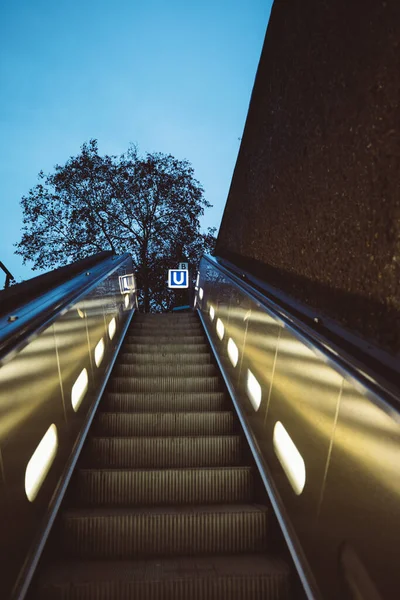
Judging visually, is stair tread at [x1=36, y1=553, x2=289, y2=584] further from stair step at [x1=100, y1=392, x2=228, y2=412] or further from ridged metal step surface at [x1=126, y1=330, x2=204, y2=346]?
ridged metal step surface at [x1=126, y1=330, x2=204, y2=346]

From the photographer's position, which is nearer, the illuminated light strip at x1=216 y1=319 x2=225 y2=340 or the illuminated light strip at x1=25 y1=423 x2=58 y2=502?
the illuminated light strip at x1=25 y1=423 x2=58 y2=502

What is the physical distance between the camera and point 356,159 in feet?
8.45

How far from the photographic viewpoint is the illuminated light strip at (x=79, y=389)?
293 cm

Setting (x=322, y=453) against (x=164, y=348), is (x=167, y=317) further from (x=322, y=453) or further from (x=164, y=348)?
(x=322, y=453)

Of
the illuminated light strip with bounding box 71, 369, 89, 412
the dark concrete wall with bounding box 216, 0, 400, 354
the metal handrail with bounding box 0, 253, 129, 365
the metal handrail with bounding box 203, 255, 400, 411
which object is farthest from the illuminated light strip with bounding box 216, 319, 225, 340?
the metal handrail with bounding box 203, 255, 400, 411

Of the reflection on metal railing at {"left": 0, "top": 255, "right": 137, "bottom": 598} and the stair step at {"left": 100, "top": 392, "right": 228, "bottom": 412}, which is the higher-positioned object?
the reflection on metal railing at {"left": 0, "top": 255, "right": 137, "bottom": 598}

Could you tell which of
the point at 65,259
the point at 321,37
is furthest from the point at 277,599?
the point at 65,259

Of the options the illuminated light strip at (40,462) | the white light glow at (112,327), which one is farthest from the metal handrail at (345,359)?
the white light glow at (112,327)

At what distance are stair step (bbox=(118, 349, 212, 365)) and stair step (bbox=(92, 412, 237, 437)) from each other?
4.67 feet

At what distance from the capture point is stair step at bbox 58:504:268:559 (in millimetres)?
2246

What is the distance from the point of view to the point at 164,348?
17.1ft

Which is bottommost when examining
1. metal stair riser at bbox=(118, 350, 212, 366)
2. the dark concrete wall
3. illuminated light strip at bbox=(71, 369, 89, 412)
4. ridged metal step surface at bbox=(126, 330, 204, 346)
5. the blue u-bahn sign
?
the blue u-bahn sign

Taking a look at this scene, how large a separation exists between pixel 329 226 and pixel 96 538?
2.31 meters

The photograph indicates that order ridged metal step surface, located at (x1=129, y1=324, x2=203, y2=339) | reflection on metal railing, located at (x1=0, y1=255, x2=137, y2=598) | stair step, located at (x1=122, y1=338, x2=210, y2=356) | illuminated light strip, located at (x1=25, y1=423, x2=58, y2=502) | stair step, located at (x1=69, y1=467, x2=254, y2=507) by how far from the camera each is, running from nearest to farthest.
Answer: reflection on metal railing, located at (x1=0, y1=255, x2=137, y2=598) < illuminated light strip, located at (x1=25, y1=423, x2=58, y2=502) < stair step, located at (x1=69, y1=467, x2=254, y2=507) < stair step, located at (x1=122, y1=338, x2=210, y2=356) < ridged metal step surface, located at (x1=129, y1=324, x2=203, y2=339)
